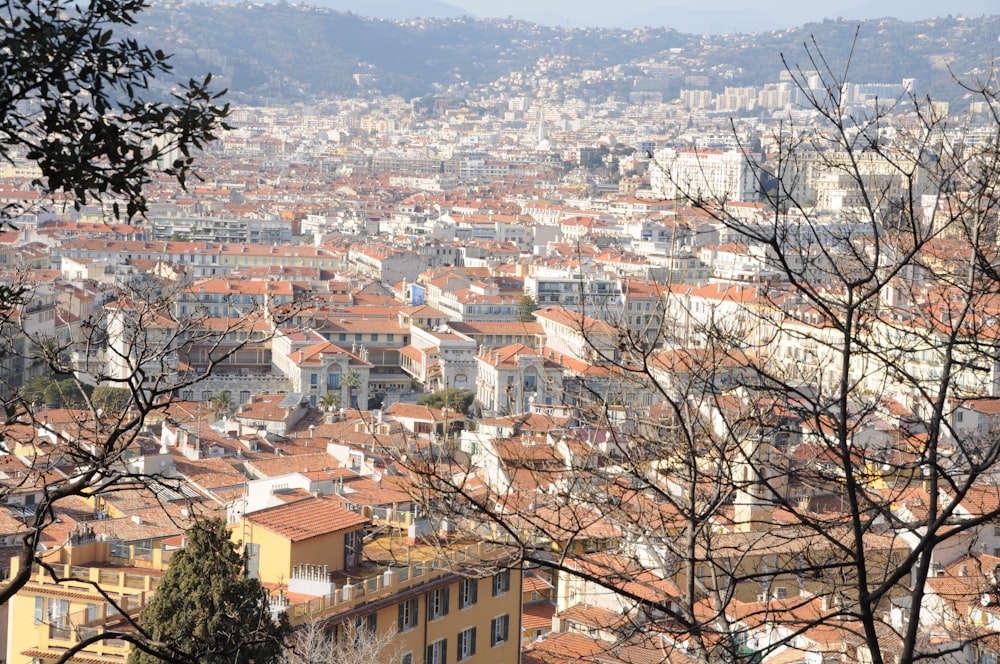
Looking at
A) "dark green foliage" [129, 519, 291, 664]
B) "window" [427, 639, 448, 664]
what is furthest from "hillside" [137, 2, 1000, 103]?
"dark green foliage" [129, 519, 291, 664]

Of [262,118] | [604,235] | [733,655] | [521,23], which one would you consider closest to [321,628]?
[733,655]

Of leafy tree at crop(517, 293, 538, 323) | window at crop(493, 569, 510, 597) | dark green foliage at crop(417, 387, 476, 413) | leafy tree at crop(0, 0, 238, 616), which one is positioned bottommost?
leafy tree at crop(517, 293, 538, 323)

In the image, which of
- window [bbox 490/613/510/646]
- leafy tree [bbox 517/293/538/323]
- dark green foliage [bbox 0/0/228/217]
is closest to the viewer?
dark green foliage [bbox 0/0/228/217]

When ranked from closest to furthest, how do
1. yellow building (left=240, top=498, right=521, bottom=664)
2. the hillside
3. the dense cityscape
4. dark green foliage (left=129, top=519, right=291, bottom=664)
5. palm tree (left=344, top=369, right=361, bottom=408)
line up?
the dense cityscape → dark green foliage (left=129, top=519, right=291, bottom=664) → yellow building (left=240, top=498, right=521, bottom=664) → palm tree (left=344, top=369, right=361, bottom=408) → the hillside

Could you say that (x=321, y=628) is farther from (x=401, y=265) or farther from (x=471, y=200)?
(x=471, y=200)

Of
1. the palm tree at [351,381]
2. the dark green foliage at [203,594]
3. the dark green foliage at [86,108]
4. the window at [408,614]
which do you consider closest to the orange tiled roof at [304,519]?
the window at [408,614]

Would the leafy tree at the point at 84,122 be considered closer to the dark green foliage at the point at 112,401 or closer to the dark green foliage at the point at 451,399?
the dark green foliage at the point at 112,401

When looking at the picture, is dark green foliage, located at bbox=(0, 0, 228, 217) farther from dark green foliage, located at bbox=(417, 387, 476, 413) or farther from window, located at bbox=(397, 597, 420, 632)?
dark green foliage, located at bbox=(417, 387, 476, 413)
